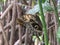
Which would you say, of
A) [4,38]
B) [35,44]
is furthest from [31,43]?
[4,38]

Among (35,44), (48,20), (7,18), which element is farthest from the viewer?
(7,18)

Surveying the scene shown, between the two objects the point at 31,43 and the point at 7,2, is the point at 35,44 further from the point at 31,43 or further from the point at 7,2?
the point at 7,2

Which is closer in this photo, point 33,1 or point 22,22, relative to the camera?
point 22,22

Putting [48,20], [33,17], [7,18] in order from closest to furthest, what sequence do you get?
1. [33,17]
2. [48,20]
3. [7,18]

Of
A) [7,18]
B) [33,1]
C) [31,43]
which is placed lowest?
[31,43]

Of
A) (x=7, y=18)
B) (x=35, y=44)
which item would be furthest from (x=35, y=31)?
(x=7, y=18)

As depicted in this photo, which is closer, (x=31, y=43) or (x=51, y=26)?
(x=51, y=26)

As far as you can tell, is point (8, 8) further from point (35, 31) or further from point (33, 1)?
point (35, 31)

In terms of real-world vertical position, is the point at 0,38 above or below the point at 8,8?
below

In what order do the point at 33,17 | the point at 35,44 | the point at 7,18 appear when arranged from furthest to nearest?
the point at 7,18, the point at 35,44, the point at 33,17
